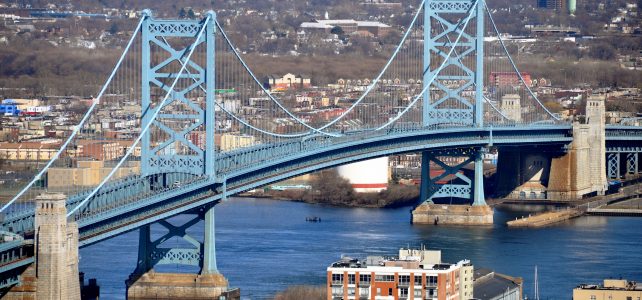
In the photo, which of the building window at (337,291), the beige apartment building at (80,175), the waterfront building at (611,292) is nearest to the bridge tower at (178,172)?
the beige apartment building at (80,175)

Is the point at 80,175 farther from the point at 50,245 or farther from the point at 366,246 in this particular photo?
the point at 50,245

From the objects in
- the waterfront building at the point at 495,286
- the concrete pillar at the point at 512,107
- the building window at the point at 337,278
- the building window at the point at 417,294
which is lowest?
the waterfront building at the point at 495,286

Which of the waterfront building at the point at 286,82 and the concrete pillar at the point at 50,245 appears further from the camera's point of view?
the waterfront building at the point at 286,82

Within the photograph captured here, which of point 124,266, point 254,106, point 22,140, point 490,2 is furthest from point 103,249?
point 490,2

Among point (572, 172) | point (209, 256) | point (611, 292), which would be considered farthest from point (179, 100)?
point (572, 172)

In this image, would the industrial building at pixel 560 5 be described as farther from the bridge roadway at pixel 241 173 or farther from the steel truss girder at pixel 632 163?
the bridge roadway at pixel 241 173

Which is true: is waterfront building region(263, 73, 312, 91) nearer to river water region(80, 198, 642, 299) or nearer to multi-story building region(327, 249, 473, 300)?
river water region(80, 198, 642, 299)

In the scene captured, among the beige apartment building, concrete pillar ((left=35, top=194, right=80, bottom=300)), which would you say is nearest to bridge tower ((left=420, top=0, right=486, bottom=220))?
the beige apartment building
